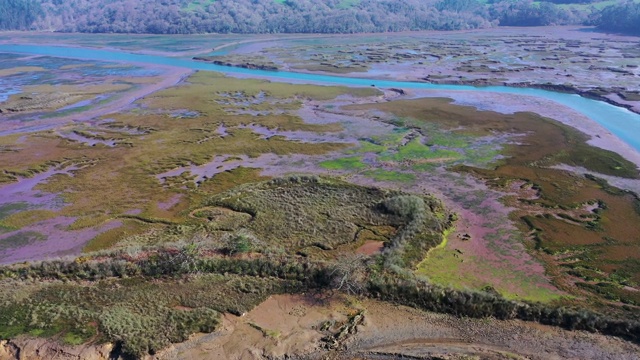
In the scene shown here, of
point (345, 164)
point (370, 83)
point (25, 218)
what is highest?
point (370, 83)

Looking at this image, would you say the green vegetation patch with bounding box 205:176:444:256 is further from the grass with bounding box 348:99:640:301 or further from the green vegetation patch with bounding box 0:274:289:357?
the grass with bounding box 348:99:640:301

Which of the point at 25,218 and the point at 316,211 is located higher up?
the point at 316,211

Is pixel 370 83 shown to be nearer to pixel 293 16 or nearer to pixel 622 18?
pixel 293 16

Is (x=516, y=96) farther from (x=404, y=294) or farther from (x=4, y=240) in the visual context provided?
(x=4, y=240)

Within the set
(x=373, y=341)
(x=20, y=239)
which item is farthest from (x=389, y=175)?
(x=20, y=239)

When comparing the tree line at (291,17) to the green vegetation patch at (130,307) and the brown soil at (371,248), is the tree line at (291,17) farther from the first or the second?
the green vegetation patch at (130,307)

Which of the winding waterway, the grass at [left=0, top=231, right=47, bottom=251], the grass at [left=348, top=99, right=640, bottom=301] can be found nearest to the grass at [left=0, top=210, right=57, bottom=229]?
the grass at [left=0, top=231, right=47, bottom=251]

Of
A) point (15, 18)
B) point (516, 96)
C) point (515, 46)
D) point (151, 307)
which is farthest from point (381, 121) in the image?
point (15, 18)

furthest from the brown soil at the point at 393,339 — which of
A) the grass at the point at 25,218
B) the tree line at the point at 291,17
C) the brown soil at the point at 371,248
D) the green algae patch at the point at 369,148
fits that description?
the tree line at the point at 291,17
